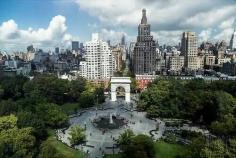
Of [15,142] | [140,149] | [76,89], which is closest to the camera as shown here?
[140,149]

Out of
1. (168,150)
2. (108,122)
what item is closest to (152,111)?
(108,122)

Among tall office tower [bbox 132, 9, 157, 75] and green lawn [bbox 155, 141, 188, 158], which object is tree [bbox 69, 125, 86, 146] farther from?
tall office tower [bbox 132, 9, 157, 75]

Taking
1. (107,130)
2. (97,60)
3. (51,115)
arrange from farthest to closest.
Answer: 1. (97,60)
2. (107,130)
3. (51,115)

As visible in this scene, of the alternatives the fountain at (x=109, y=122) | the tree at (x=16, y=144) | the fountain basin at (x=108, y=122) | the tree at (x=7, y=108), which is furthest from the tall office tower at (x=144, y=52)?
the tree at (x=16, y=144)

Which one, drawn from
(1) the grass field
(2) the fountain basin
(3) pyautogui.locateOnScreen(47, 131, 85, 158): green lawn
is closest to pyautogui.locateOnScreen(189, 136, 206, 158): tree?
(1) the grass field

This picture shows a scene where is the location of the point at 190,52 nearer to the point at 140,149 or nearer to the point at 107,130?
the point at 107,130

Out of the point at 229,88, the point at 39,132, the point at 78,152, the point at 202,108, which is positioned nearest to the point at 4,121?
the point at 39,132

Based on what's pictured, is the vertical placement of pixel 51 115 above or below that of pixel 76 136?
above
